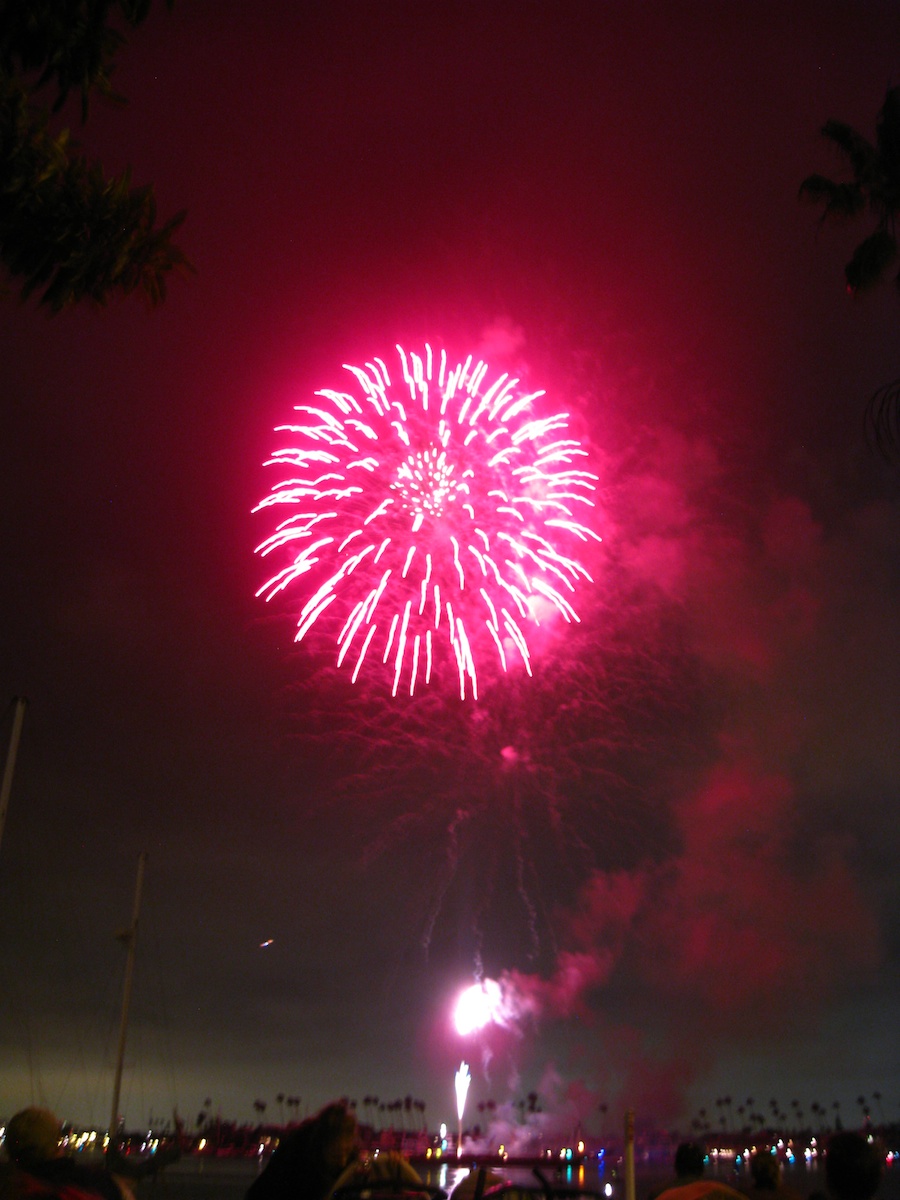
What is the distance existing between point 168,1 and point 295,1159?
856cm

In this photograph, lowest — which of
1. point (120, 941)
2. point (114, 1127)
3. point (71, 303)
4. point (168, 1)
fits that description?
point (114, 1127)

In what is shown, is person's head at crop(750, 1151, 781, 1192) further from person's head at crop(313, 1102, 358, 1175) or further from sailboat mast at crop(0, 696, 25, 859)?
sailboat mast at crop(0, 696, 25, 859)

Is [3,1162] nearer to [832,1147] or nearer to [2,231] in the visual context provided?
[832,1147]

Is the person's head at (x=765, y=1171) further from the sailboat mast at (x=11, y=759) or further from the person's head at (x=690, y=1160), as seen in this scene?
the sailboat mast at (x=11, y=759)

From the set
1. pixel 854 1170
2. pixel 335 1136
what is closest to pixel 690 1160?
pixel 854 1170

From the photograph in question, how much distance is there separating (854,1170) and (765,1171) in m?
1.95

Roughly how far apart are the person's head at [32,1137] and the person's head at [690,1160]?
4076 mm

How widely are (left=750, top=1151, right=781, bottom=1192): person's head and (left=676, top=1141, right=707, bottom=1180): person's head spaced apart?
0.32 metres

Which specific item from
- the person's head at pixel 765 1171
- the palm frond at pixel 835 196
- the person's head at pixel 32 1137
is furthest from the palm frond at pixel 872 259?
the person's head at pixel 32 1137

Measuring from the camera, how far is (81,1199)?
10.8ft

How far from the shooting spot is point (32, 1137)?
12.3 feet

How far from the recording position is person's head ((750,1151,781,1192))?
239 inches

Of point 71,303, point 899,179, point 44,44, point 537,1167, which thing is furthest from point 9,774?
point 899,179

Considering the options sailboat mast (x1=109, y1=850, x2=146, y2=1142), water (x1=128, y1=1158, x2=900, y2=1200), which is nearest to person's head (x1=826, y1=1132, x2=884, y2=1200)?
water (x1=128, y1=1158, x2=900, y2=1200)
